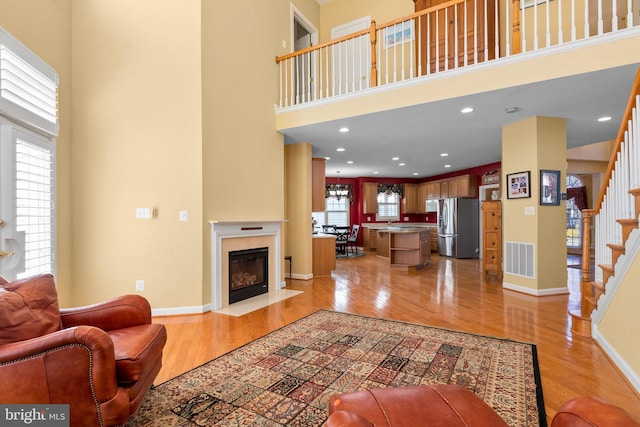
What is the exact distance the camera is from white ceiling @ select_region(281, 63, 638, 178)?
3.49 meters

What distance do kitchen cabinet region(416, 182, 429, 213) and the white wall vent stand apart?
19.6ft

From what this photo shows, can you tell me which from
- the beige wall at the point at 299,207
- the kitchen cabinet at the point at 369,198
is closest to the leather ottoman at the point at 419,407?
the beige wall at the point at 299,207

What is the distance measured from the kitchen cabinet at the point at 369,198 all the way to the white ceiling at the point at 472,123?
3.14 meters

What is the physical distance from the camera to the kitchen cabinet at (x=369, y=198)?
10.9 meters

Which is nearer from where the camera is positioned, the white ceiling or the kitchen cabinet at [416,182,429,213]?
the white ceiling

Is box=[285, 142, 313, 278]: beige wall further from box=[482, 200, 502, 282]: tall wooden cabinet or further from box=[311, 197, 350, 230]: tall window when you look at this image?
box=[311, 197, 350, 230]: tall window

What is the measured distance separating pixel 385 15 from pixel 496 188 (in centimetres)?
505

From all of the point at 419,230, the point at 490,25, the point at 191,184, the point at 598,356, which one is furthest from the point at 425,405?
the point at 419,230

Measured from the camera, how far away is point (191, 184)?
147 inches

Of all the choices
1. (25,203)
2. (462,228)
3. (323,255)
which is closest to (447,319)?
(323,255)

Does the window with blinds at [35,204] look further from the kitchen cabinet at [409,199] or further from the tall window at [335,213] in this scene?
the kitchen cabinet at [409,199]

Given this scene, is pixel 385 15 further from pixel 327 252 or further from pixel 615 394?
pixel 615 394

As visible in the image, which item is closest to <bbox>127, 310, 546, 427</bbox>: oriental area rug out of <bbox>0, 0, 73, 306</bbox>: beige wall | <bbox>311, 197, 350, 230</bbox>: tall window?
<bbox>0, 0, 73, 306</bbox>: beige wall

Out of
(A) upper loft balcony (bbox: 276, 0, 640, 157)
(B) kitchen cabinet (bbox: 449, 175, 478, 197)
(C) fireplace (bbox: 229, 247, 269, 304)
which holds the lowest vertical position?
(C) fireplace (bbox: 229, 247, 269, 304)
